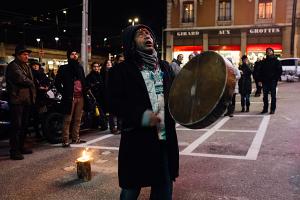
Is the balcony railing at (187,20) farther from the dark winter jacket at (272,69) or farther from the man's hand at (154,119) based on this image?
the man's hand at (154,119)

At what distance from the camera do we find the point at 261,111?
12.4 m

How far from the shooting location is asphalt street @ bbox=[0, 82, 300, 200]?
4.89 metres

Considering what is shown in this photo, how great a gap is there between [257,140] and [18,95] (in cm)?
478

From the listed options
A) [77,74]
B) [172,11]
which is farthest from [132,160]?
[172,11]

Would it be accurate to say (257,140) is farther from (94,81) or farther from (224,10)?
(224,10)

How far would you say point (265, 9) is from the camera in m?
36.4

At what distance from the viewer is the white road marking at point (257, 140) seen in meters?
6.70

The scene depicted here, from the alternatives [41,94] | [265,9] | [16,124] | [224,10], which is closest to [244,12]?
[265,9]

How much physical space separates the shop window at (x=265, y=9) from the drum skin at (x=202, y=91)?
117ft

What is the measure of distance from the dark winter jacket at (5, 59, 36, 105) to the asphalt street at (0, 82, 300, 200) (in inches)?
42.0

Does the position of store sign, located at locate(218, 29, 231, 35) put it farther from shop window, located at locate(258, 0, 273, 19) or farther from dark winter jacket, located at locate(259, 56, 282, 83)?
dark winter jacket, located at locate(259, 56, 282, 83)

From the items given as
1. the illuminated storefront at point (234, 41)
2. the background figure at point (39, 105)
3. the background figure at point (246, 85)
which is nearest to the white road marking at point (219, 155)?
the background figure at point (39, 105)

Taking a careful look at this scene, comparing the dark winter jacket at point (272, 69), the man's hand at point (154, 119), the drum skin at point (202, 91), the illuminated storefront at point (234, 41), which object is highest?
the illuminated storefront at point (234, 41)

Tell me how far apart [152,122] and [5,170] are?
412cm
